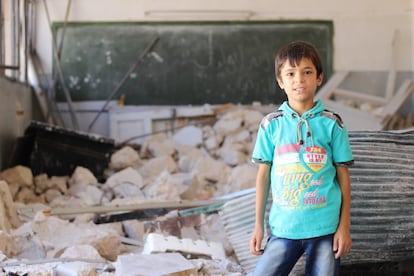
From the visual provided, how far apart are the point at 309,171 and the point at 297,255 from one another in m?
0.29

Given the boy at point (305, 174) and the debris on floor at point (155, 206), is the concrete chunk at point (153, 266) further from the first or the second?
the boy at point (305, 174)

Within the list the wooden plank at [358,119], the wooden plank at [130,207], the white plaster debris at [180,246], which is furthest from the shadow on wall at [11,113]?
the wooden plank at [358,119]

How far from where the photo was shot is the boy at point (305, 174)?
1.80m

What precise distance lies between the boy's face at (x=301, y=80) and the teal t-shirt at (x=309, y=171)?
51 mm

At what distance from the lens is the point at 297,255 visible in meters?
1.86

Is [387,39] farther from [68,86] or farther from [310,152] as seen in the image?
[310,152]

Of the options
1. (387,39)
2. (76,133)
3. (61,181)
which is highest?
(387,39)

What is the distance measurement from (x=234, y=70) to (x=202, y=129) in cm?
91

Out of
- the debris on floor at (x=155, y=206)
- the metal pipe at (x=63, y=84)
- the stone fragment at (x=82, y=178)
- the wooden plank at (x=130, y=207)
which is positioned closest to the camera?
the debris on floor at (x=155, y=206)

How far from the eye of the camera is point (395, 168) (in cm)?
249

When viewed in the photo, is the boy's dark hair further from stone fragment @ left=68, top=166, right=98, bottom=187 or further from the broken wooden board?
stone fragment @ left=68, top=166, right=98, bottom=187

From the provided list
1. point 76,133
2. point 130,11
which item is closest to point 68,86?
point 130,11

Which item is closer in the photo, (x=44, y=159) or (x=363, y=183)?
(x=363, y=183)

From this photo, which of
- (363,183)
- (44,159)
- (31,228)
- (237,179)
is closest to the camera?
(363,183)
